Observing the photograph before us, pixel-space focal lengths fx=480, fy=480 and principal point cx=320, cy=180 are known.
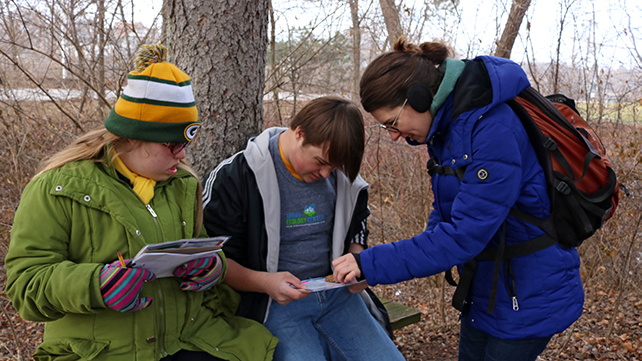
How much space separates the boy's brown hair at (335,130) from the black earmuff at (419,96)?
1.08 ft

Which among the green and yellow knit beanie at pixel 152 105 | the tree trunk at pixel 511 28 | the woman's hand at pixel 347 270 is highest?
the tree trunk at pixel 511 28

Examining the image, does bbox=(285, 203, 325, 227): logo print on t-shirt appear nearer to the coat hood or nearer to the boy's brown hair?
the boy's brown hair

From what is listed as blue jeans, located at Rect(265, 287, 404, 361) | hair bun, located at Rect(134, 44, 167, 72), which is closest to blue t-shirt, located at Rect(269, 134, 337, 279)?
blue jeans, located at Rect(265, 287, 404, 361)

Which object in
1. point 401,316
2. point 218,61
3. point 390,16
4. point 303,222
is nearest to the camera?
point 303,222

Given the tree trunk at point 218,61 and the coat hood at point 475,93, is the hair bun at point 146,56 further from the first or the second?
the coat hood at point 475,93

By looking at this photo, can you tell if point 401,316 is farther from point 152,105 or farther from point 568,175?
point 152,105

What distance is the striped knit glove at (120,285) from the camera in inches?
66.1

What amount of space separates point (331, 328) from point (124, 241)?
115 cm

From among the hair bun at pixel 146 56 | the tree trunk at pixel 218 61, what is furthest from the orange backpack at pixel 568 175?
the tree trunk at pixel 218 61

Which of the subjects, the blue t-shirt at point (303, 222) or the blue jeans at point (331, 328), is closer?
the blue jeans at point (331, 328)

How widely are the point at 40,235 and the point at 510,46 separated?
226 inches

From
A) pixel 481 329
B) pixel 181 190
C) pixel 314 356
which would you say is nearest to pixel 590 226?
pixel 481 329

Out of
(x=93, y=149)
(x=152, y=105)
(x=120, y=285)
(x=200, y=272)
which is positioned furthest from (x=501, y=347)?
(x=93, y=149)

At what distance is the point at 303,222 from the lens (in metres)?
2.44
